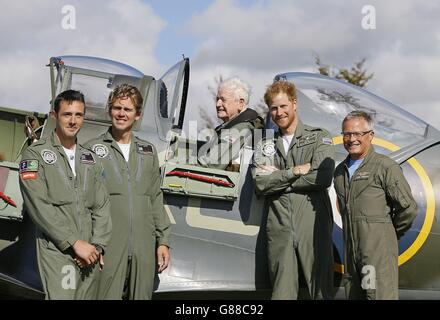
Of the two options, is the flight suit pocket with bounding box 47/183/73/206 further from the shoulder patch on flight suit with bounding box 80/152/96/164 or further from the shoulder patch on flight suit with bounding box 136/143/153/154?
the shoulder patch on flight suit with bounding box 136/143/153/154

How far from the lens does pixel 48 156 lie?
13.1 ft

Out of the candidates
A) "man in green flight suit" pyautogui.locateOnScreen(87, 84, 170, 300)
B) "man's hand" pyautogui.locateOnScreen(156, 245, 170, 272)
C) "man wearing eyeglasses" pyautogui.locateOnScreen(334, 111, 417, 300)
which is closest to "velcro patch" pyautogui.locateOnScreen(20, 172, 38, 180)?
"man in green flight suit" pyautogui.locateOnScreen(87, 84, 170, 300)

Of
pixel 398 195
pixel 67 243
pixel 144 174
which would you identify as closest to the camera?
pixel 67 243

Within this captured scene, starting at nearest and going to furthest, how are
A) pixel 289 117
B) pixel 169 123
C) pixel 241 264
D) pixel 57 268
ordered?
pixel 57 268
pixel 289 117
pixel 241 264
pixel 169 123

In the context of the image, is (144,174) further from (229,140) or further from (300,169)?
(300,169)

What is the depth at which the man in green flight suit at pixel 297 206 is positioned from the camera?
4.64m

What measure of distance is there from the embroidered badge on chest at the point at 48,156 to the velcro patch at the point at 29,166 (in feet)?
0.20

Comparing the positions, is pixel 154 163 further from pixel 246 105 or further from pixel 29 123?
pixel 29 123

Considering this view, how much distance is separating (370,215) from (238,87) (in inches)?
66.1

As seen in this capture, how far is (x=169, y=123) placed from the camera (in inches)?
234

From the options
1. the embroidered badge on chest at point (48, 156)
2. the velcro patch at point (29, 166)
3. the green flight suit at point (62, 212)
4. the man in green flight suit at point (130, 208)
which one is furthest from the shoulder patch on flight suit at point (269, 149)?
the velcro patch at point (29, 166)

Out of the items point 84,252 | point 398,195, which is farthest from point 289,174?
point 84,252

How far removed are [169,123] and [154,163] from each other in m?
1.43
